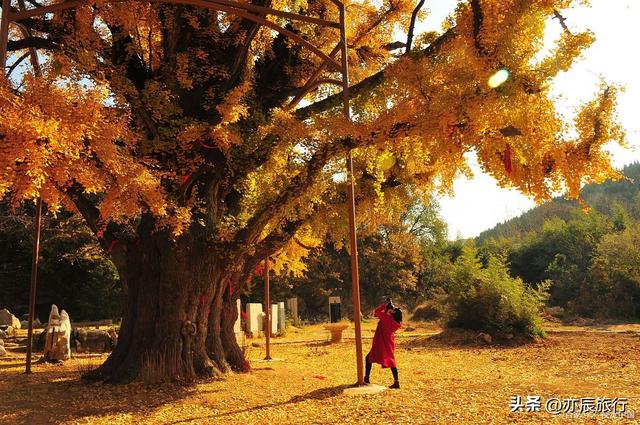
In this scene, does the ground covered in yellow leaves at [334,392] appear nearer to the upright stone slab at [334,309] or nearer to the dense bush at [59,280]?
the upright stone slab at [334,309]

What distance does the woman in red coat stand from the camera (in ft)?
27.1

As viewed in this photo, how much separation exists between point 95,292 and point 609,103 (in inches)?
934

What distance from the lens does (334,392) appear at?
7.84m

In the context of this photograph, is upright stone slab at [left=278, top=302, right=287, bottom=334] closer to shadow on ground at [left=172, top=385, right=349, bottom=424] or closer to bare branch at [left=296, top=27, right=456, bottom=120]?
bare branch at [left=296, top=27, right=456, bottom=120]

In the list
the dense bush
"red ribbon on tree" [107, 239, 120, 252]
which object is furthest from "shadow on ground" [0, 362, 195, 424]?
the dense bush

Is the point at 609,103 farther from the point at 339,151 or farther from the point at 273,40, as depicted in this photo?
the point at 273,40

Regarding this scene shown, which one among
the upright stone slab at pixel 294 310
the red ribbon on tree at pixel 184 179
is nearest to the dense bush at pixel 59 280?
the upright stone slab at pixel 294 310

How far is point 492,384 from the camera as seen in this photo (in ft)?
27.3

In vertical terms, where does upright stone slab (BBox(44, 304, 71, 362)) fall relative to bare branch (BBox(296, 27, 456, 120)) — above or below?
below

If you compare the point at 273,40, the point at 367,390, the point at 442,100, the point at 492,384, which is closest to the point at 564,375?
the point at 492,384

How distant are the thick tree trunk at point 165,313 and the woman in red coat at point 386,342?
303cm

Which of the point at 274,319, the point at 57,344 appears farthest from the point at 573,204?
the point at 57,344

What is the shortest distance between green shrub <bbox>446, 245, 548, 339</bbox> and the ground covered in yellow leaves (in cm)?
308

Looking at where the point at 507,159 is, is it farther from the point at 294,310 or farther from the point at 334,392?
the point at 294,310
